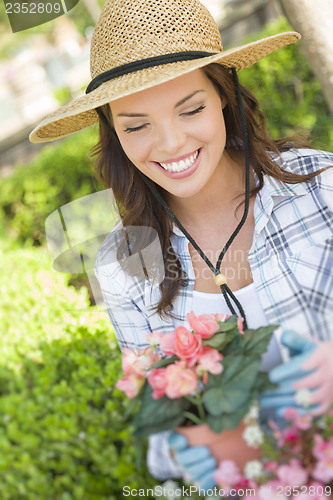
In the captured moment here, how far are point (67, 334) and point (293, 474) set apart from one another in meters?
1.64

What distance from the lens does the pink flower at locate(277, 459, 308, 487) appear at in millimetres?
963

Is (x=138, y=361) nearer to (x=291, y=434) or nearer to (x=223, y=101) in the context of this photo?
(x=291, y=434)

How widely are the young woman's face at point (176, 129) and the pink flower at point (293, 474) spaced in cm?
107

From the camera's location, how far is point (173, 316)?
6.55ft

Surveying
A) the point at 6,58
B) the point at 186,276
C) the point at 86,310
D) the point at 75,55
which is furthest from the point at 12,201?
the point at 6,58

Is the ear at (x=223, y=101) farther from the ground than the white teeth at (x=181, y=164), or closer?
farther from the ground

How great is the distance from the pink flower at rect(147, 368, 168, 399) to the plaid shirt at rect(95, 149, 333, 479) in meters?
0.53

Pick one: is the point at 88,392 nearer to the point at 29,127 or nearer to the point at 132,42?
the point at 132,42

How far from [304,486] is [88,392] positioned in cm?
103

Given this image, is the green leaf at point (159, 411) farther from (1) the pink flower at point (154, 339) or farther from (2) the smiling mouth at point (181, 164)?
(2) the smiling mouth at point (181, 164)

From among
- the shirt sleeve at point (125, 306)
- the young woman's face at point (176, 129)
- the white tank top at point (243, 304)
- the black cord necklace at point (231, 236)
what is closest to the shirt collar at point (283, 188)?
the black cord necklace at point (231, 236)

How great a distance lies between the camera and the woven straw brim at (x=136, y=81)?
4.78ft

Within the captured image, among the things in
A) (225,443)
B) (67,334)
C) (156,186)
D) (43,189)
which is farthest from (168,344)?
(43,189)

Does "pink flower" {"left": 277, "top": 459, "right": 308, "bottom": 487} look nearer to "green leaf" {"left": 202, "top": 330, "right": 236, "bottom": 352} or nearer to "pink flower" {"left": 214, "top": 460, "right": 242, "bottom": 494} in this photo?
"pink flower" {"left": 214, "top": 460, "right": 242, "bottom": 494}
